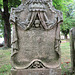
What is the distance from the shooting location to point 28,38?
3869mm

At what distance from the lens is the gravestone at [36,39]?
375 centimetres

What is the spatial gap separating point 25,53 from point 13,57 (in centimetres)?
43

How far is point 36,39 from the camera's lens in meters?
3.88

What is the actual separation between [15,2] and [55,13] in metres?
8.94

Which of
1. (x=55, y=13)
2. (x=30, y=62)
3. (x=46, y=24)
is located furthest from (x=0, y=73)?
(x=55, y=13)

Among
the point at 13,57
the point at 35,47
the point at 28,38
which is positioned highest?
the point at 28,38

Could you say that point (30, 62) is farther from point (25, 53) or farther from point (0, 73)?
point (0, 73)

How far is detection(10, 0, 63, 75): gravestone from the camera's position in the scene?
3.75 meters

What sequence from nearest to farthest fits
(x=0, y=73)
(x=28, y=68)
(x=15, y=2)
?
(x=28, y=68) → (x=0, y=73) → (x=15, y=2)

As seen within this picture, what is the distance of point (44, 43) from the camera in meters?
3.90

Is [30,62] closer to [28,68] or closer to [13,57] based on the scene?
[28,68]

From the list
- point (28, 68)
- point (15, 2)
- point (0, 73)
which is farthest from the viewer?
point (15, 2)

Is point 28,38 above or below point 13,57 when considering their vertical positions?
above

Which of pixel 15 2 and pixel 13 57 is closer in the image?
pixel 13 57
